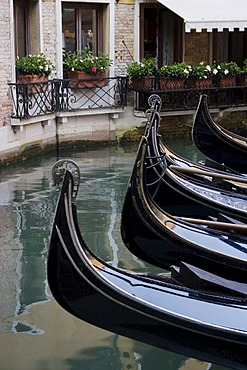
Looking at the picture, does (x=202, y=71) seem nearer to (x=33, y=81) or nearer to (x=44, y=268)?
(x=33, y=81)

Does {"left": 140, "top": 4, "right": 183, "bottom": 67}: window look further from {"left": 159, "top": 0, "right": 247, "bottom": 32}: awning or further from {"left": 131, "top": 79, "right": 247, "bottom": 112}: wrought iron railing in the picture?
{"left": 131, "top": 79, "right": 247, "bottom": 112}: wrought iron railing

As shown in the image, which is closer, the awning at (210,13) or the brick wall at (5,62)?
the brick wall at (5,62)

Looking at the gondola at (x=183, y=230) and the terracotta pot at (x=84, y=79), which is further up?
the terracotta pot at (x=84, y=79)

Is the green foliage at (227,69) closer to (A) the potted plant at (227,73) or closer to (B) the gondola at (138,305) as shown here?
(A) the potted plant at (227,73)

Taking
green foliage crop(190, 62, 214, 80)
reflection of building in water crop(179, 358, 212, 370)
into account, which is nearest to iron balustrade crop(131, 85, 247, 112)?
green foliage crop(190, 62, 214, 80)

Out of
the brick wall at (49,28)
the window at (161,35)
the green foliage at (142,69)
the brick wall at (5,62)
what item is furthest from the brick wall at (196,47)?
the brick wall at (5,62)

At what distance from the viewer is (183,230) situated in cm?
287

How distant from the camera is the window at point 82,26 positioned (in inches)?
266

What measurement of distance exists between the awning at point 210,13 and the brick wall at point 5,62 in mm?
1500

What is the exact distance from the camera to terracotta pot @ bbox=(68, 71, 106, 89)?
657cm

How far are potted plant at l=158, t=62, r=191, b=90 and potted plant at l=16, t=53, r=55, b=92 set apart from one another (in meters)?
1.09

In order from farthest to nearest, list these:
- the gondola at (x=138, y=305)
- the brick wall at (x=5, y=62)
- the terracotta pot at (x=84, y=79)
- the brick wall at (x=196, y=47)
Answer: the brick wall at (x=196, y=47), the terracotta pot at (x=84, y=79), the brick wall at (x=5, y=62), the gondola at (x=138, y=305)

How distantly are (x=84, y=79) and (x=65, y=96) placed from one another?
223mm

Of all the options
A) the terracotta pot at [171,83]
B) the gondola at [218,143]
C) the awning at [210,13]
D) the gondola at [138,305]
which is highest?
the awning at [210,13]
